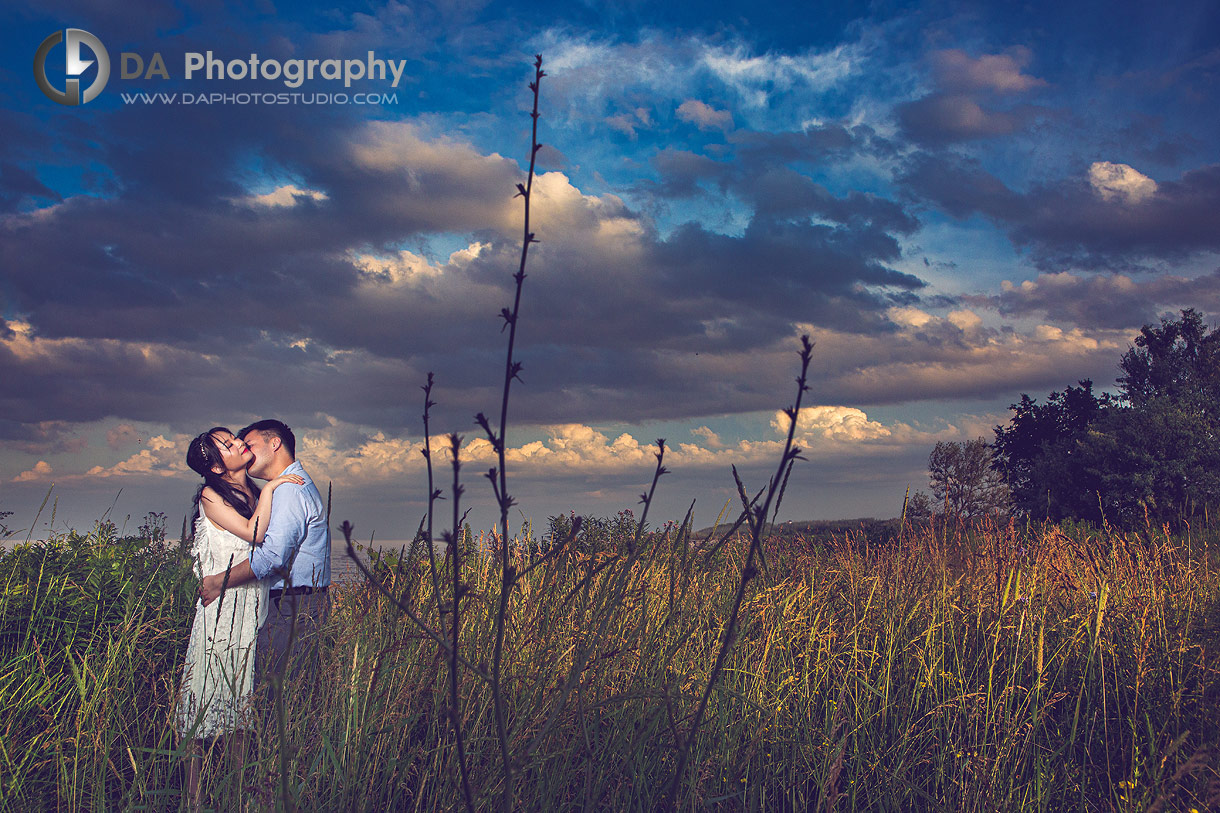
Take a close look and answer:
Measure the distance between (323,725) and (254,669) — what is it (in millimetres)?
855

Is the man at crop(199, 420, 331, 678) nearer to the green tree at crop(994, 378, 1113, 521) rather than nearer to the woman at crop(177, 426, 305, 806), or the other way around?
the woman at crop(177, 426, 305, 806)

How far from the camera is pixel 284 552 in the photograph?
12.7 ft

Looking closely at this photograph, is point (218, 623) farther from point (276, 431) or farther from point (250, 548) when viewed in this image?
point (276, 431)

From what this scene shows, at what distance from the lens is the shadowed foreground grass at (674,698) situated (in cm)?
266

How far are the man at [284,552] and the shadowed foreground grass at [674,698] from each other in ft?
0.77

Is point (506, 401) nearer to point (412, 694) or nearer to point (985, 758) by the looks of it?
point (412, 694)

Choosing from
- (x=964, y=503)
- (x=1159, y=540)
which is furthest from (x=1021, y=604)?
(x=1159, y=540)

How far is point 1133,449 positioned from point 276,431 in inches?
900

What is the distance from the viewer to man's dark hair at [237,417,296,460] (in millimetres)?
4617

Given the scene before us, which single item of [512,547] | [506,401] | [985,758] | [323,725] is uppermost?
[506,401]

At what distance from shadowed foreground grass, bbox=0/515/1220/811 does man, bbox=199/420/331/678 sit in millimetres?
236

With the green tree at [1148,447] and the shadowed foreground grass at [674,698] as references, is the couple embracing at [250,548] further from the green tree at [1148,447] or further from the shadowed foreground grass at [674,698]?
the green tree at [1148,447]

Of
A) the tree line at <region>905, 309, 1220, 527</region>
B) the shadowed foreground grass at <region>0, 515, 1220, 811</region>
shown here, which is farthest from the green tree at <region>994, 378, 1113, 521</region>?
the shadowed foreground grass at <region>0, 515, 1220, 811</region>

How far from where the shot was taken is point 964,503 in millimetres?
5820
